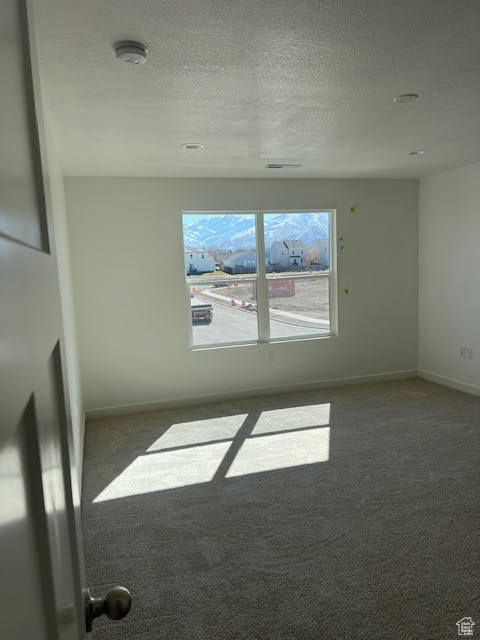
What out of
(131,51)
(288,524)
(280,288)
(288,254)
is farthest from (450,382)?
(131,51)

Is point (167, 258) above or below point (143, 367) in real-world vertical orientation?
above

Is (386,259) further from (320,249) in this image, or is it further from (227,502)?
(227,502)

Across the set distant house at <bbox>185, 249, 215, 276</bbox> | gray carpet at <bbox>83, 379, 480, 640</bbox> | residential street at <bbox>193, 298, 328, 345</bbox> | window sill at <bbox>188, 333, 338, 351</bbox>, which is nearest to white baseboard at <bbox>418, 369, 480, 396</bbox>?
gray carpet at <bbox>83, 379, 480, 640</bbox>

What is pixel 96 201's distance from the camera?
4543 millimetres

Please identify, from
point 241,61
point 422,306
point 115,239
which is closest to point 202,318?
point 115,239

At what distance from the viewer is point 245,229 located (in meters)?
5.18

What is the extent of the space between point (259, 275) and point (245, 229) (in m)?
0.56

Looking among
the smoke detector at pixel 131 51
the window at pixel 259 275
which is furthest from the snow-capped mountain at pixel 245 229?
the smoke detector at pixel 131 51

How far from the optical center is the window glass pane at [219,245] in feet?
16.4

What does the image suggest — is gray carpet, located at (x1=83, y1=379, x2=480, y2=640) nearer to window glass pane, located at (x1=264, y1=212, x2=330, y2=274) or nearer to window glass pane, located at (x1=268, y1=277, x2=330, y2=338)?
window glass pane, located at (x1=268, y1=277, x2=330, y2=338)

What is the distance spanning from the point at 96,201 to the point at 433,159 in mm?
3430

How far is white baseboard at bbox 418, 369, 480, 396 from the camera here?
4965 mm

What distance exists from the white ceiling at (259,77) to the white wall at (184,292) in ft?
2.82

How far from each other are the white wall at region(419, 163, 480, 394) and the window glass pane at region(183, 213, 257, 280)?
2.20 m
